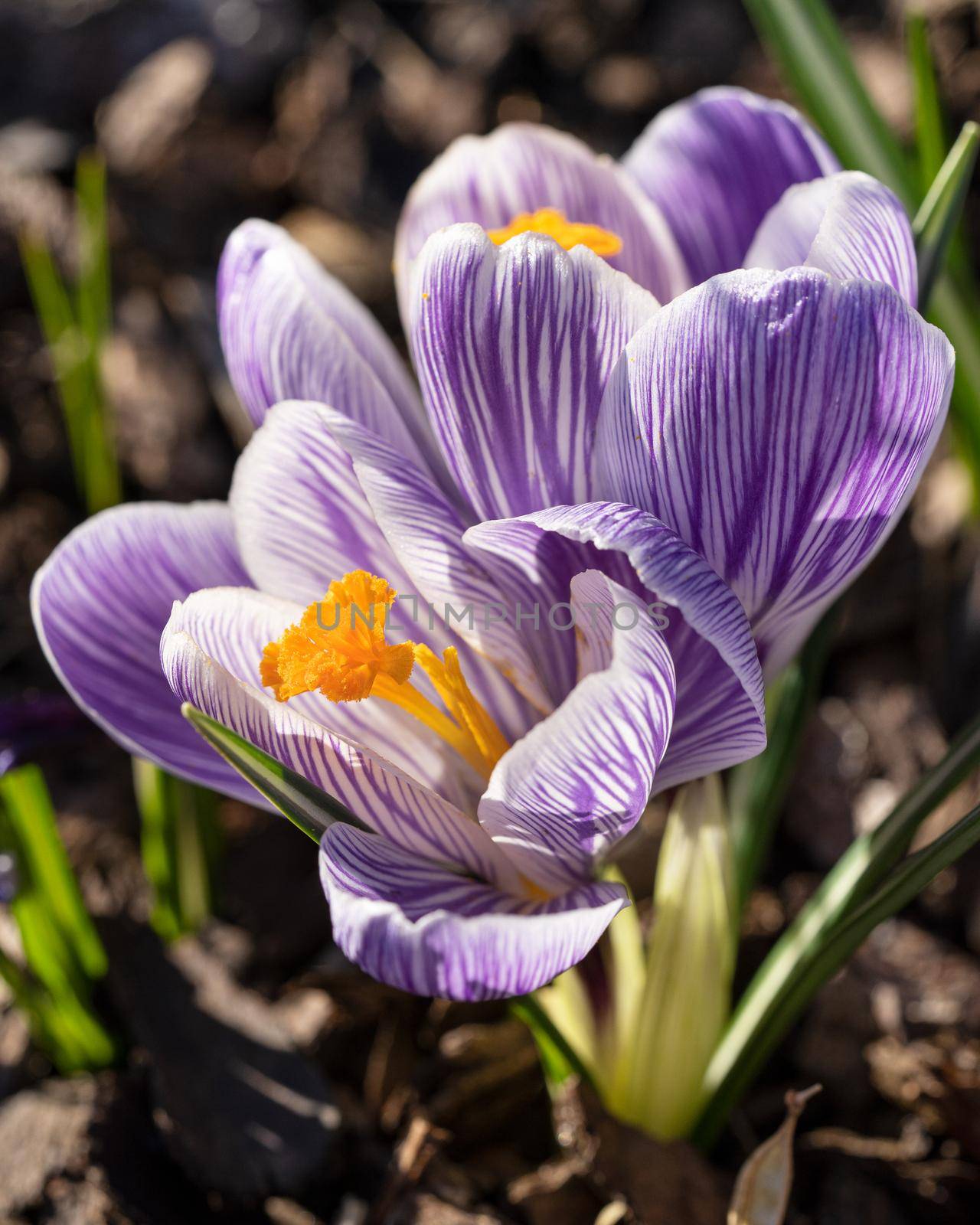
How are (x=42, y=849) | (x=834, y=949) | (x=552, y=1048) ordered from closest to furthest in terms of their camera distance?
(x=834, y=949)
(x=552, y=1048)
(x=42, y=849)

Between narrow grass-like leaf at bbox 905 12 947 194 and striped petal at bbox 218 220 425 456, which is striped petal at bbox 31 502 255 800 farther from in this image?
narrow grass-like leaf at bbox 905 12 947 194

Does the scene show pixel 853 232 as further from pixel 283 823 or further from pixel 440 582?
pixel 283 823

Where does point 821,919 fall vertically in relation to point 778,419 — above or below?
below

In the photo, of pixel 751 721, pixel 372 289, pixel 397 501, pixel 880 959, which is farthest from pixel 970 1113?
pixel 372 289

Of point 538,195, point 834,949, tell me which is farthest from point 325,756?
point 538,195

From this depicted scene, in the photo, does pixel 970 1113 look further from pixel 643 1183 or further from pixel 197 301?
pixel 197 301

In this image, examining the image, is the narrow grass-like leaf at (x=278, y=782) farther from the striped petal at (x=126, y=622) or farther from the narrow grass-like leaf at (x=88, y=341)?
the narrow grass-like leaf at (x=88, y=341)

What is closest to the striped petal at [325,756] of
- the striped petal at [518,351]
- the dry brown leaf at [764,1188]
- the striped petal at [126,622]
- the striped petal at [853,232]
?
the striped petal at [126,622]
